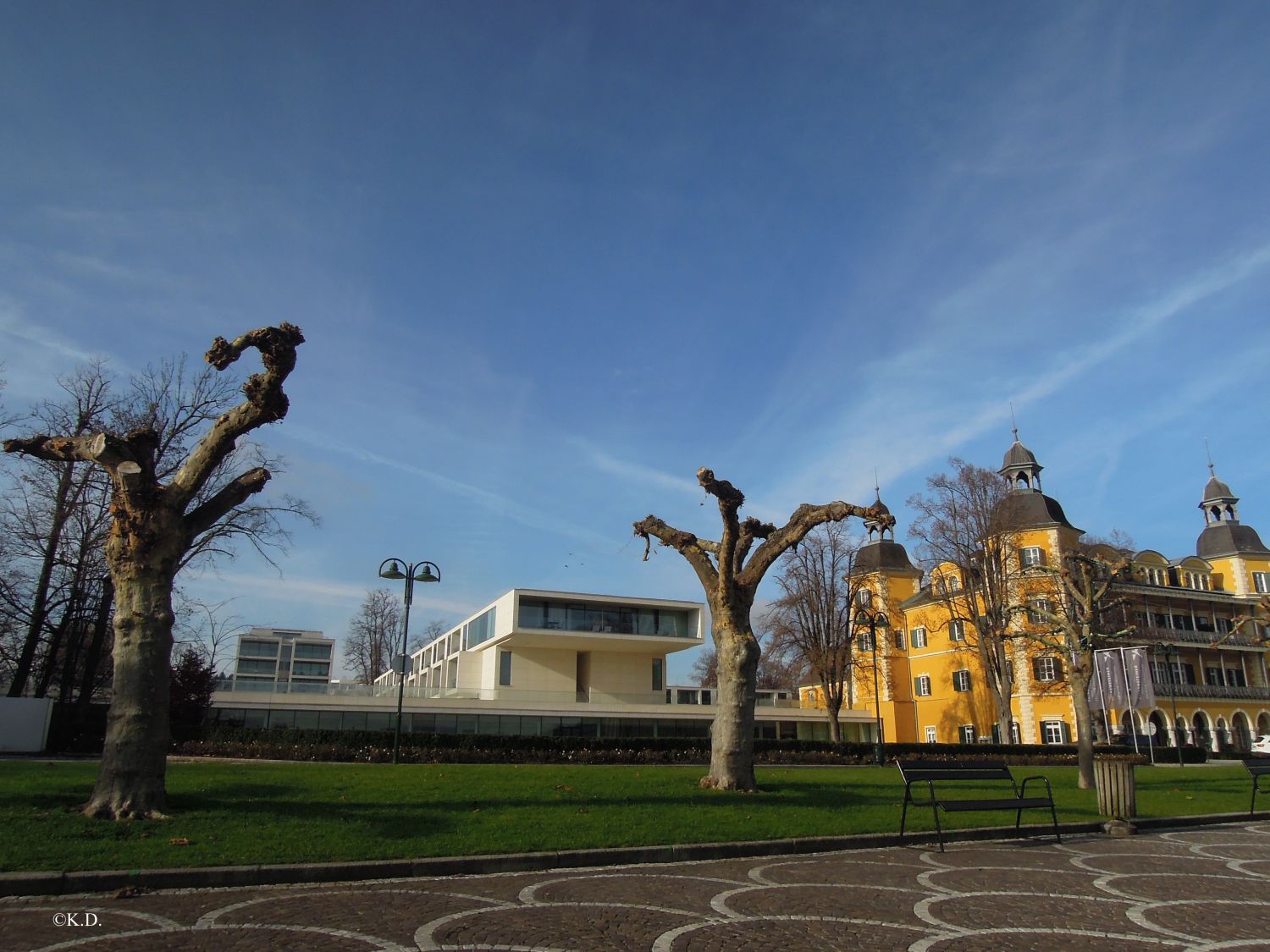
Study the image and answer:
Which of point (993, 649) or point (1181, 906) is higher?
point (993, 649)

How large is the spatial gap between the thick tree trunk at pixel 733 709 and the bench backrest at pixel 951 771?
4.57 metres

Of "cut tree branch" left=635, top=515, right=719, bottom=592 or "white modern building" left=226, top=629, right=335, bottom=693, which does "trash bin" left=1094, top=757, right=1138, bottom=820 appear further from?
"white modern building" left=226, top=629, right=335, bottom=693

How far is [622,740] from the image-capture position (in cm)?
3319

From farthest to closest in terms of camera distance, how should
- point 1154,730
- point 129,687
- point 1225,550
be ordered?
1. point 1225,550
2. point 1154,730
3. point 129,687

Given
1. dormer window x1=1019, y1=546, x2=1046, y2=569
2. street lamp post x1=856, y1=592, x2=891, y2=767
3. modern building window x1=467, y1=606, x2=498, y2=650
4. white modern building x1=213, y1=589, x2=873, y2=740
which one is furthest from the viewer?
dormer window x1=1019, y1=546, x2=1046, y2=569

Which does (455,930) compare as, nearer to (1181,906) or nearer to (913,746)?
(1181,906)

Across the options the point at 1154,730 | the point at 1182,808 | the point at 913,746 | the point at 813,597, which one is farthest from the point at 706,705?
the point at 1182,808

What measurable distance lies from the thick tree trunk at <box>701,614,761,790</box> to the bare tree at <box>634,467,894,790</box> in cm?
1

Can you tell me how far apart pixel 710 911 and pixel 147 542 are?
871cm

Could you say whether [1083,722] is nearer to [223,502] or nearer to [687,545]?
[687,545]

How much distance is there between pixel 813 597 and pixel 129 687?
137 feet

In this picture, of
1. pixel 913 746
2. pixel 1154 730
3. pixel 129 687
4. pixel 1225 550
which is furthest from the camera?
pixel 1225 550

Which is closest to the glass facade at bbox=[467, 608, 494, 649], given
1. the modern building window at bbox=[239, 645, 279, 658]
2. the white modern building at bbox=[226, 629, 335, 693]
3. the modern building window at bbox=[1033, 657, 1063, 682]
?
the modern building window at bbox=[1033, 657, 1063, 682]

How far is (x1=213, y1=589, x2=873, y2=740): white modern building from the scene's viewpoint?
4138 centimetres
